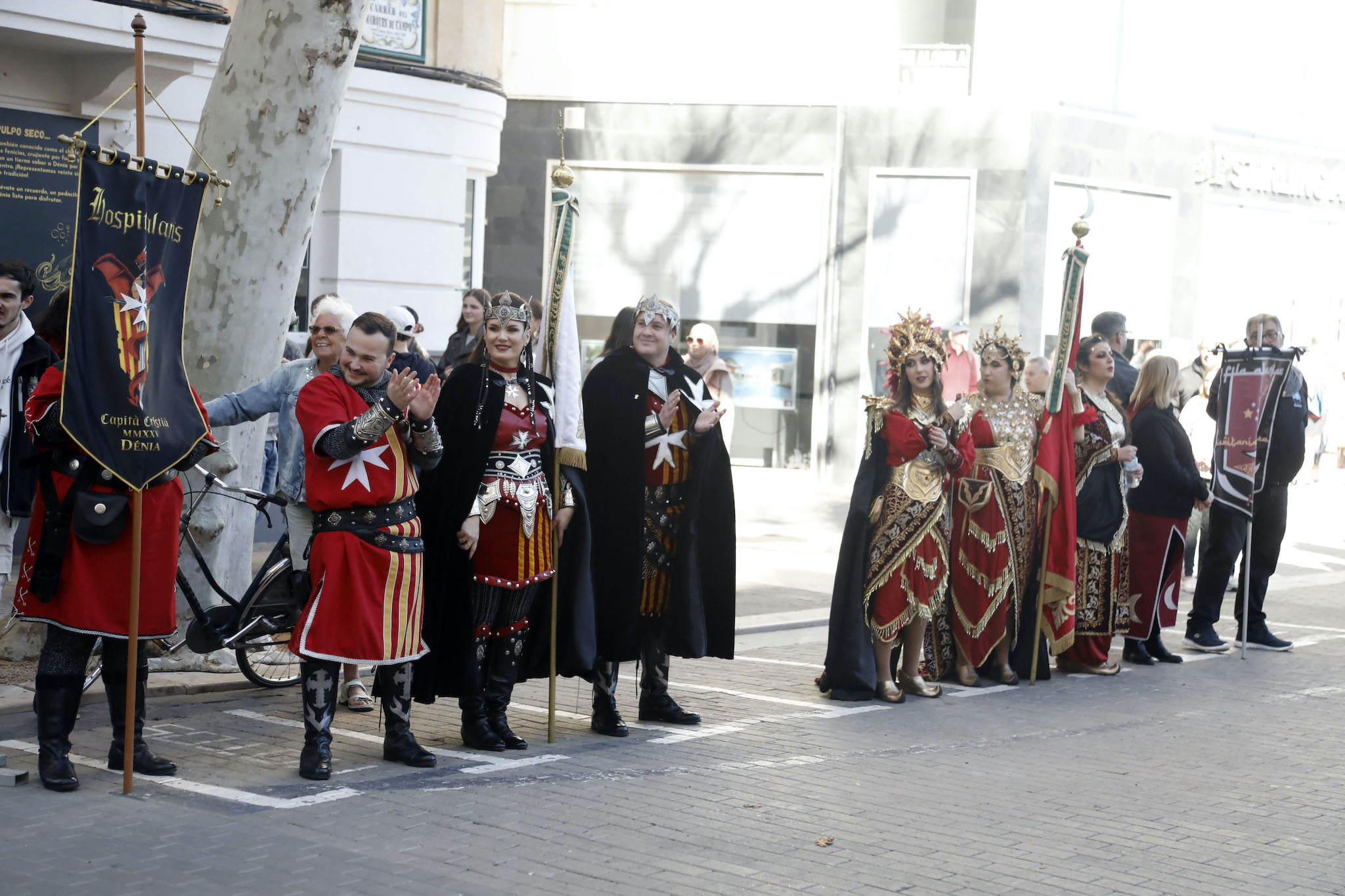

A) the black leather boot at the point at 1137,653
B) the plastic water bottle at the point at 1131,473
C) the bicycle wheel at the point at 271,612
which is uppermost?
the plastic water bottle at the point at 1131,473

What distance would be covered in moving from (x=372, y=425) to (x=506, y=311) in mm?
1031

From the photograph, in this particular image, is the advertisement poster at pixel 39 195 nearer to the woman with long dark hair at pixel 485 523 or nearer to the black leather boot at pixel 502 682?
the woman with long dark hair at pixel 485 523

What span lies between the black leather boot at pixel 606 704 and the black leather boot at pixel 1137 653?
4298 mm

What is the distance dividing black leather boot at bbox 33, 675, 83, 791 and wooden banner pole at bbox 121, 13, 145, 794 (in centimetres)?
20

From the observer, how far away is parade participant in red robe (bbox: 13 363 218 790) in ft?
19.3

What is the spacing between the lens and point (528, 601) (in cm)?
695

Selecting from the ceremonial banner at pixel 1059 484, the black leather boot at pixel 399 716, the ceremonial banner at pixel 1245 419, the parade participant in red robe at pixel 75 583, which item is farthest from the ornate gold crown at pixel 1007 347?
the parade participant in red robe at pixel 75 583

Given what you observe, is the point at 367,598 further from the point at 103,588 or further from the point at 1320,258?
the point at 1320,258

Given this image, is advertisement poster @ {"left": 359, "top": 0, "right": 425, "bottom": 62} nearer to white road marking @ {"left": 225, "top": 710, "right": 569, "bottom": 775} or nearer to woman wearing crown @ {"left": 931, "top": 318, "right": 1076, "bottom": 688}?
woman wearing crown @ {"left": 931, "top": 318, "right": 1076, "bottom": 688}

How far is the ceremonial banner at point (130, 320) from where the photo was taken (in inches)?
229

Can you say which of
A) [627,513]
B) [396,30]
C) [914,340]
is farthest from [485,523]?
[396,30]

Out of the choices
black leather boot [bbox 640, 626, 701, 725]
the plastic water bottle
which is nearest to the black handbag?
black leather boot [bbox 640, 626, 701, 725]

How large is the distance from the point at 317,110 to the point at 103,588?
317cm

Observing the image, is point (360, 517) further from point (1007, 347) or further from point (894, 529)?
point (1007, 347)
